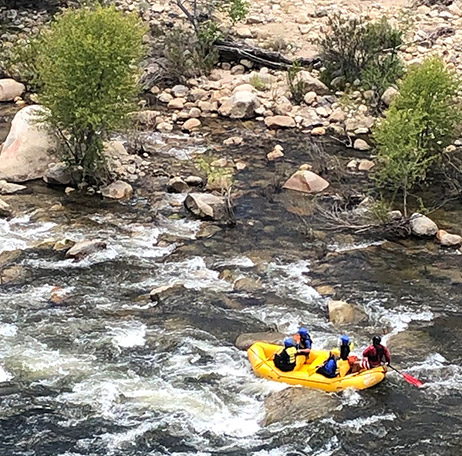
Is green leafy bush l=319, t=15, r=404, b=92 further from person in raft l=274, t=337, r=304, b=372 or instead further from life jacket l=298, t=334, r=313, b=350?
person in raft l=274, t=337, r=304, b=372

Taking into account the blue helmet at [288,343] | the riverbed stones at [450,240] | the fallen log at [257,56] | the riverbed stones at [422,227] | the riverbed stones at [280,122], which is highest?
the fallen log at [257,56]

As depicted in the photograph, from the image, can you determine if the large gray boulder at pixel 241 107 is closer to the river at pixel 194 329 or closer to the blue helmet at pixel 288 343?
the river at pixel 194 329

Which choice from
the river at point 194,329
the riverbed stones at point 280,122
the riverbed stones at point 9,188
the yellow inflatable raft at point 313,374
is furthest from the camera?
the riverbed stones at point 280,122

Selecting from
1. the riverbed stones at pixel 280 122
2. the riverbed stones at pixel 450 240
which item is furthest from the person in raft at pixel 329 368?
the riverbed stones at pixel 280 122

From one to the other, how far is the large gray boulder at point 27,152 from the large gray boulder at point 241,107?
620 centimetres

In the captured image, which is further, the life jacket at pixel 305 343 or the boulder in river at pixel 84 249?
the boulder in river at pixel 84 249

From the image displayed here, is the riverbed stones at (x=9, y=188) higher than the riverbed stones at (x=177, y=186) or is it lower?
lower

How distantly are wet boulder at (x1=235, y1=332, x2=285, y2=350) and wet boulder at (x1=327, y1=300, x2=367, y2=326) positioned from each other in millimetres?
996

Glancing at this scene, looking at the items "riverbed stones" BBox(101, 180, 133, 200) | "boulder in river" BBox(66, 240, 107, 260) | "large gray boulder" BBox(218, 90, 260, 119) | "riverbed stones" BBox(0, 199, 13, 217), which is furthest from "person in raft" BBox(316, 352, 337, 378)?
"large gray boulder" BBox(218, 90, 260, 119)

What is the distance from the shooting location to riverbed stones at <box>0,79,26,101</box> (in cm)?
2402

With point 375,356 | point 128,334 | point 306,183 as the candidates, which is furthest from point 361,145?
point 128,334

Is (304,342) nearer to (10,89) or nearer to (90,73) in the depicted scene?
(90,73)

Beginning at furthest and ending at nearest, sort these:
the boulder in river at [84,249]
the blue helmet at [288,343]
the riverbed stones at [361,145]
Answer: the riverbed stones at [361,145], the boulder in river at [84,249], the blue helmet at [288,343]

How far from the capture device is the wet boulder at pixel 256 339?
12643 mm
